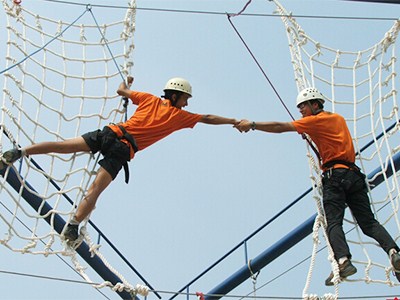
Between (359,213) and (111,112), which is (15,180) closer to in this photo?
(111,112)

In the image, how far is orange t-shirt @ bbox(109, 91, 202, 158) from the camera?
686 cm

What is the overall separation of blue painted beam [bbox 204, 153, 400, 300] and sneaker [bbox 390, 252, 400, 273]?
966 mm

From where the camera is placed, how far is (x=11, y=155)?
6.30 meters

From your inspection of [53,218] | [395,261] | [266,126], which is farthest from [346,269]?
[53,218]

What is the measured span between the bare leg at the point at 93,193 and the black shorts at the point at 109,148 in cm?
5

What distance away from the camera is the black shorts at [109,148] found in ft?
22.0

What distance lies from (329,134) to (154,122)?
147cm

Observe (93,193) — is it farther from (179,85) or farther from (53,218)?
(179,85)

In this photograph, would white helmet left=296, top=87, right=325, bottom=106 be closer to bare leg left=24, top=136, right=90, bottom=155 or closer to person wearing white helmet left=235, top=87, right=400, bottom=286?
person wearing white helmet left=235, top=87, right=400, bottom=286

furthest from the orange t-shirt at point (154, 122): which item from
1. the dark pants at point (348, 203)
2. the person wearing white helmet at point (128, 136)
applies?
the dark pants at point (348, 203)

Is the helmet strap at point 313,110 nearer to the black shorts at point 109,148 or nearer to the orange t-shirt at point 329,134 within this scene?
the orange t-shirt at point 329,134

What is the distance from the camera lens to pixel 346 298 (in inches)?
220

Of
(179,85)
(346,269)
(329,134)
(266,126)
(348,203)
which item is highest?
(179,85)

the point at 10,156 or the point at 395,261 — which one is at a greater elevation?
the point at 10,156
